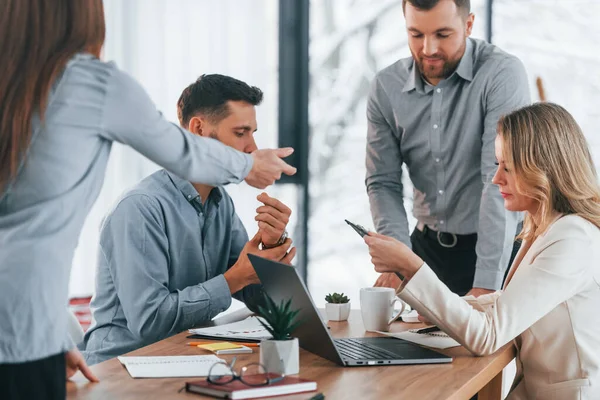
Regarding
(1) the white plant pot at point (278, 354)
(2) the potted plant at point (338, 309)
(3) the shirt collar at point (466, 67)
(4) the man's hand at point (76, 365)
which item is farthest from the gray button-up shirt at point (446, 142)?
(4) the man's hand at point (76, 365)

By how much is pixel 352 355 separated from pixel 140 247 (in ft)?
2.10

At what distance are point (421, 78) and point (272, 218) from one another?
1.01 metres

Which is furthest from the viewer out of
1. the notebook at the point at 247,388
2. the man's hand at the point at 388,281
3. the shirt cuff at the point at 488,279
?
the shirt cuff at the point at 488,279

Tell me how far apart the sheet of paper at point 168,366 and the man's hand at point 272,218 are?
0.53m

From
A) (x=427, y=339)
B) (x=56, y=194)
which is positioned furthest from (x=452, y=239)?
(x=56, y=194)

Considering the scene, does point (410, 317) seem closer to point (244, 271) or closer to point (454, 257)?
point (244, 271)

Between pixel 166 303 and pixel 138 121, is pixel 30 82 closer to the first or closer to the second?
pixel 138 121

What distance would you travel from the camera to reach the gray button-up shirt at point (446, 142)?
2.77m

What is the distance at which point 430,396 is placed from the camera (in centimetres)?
152

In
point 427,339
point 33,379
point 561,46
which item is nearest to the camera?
point 33,379

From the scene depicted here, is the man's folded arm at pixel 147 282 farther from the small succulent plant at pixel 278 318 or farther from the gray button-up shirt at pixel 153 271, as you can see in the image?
the small succulent plant at pixel 278 318

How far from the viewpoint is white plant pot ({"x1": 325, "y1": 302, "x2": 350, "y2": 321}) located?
2.27m

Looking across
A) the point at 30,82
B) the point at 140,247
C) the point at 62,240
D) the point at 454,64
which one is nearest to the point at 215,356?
the point at 140,247

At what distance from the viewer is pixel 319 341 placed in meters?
1.73
